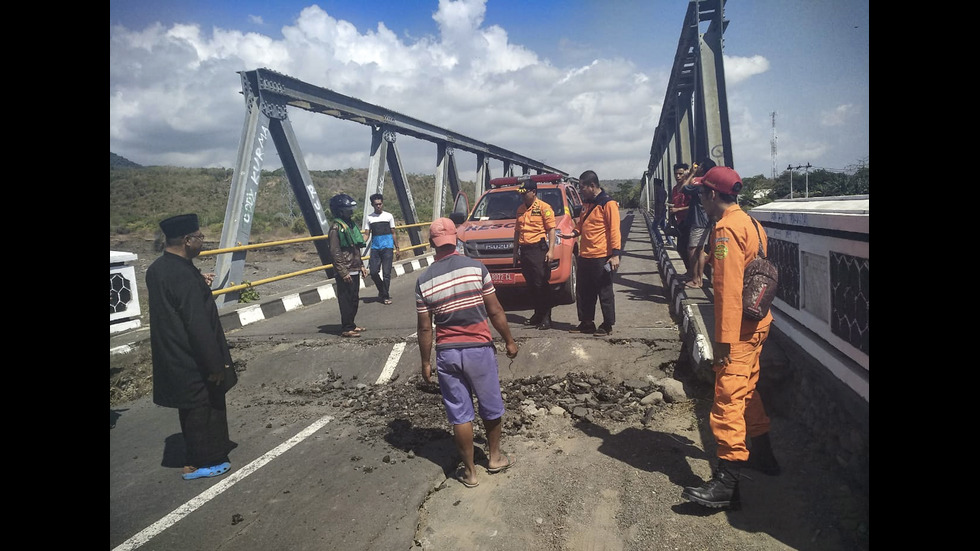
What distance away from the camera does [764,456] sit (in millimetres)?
3207

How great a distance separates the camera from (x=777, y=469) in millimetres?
3213

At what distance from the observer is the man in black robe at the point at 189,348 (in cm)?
347

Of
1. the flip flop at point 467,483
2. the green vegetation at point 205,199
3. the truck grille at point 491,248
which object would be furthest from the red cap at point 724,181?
the green vegetation at point 205,199

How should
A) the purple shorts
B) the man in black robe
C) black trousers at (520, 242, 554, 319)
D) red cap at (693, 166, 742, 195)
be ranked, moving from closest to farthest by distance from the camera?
red cap at (693, 166, 742, 195)
the purple shorts
the man in black robe
black trousers at (520, 242, 554, 319)

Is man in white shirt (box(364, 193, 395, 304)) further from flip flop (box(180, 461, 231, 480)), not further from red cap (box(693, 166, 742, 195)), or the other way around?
red cap (box(693, 166, 742, 195))

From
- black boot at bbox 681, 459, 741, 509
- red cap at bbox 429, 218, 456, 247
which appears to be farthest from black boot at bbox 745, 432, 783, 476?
red cap at bbox 429, 218, 456, 247

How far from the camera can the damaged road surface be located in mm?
2834

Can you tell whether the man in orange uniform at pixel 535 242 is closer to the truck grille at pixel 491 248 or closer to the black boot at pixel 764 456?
the truck grille at pixel 491 248

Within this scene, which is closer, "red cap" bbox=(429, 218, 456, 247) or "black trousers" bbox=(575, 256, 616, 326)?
"red cap" bbox=(429, 218, 456, 247)

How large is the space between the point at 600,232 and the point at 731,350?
304 cm

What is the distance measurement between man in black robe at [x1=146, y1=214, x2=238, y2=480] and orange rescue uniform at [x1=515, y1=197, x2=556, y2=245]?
3.67m

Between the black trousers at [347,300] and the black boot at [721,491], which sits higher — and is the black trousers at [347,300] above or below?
above

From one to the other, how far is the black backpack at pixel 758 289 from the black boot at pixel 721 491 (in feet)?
2.70
